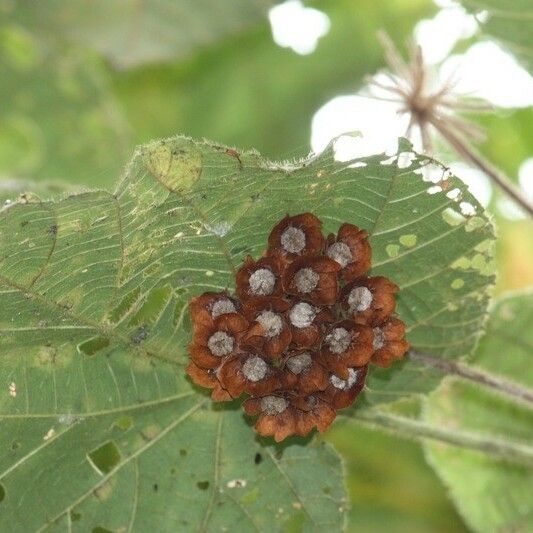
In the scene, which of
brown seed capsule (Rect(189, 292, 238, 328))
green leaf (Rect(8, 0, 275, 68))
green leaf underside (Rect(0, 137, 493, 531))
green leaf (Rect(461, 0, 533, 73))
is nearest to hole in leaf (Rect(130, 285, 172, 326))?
green leaf underside (Rect(0, 137, 493, 531))

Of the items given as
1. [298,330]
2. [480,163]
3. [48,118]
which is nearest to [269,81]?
[48,118]

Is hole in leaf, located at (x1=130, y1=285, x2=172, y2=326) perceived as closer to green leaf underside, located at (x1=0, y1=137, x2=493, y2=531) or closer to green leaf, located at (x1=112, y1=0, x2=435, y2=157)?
green leaf underside, located at (x1=0, y1=137, x2=493, y2=531)

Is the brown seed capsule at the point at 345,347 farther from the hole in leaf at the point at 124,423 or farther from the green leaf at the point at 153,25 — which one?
the green leaf at the point at 153,25

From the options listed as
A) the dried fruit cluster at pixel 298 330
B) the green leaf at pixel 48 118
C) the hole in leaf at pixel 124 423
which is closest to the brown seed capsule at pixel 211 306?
the dried fruit cluster at pixel 298 330

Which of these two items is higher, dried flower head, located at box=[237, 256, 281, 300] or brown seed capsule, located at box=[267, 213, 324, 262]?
brown seed capsule, located at box=[267, 213, 324, 262]

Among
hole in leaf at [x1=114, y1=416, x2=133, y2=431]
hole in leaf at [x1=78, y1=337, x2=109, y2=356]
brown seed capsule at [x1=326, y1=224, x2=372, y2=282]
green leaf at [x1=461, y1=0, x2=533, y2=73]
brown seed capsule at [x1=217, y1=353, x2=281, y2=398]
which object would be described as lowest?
brown seed capsule at [x1=217, y1=353, x2=281, y2=398]

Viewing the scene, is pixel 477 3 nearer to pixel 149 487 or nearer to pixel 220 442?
pixel 220 442

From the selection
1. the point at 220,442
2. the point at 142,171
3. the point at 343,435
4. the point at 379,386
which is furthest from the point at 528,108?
the point at 142,171
